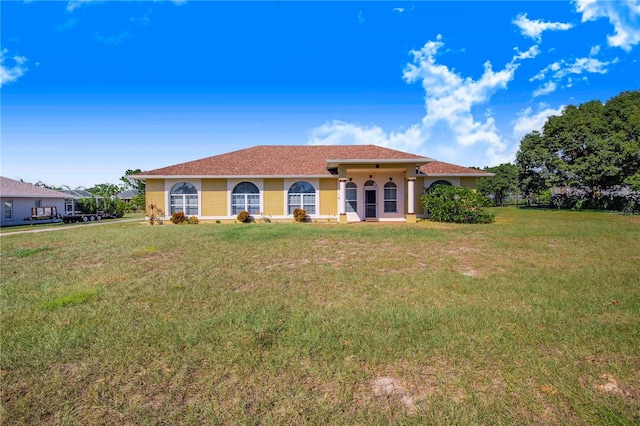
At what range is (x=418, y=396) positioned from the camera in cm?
286

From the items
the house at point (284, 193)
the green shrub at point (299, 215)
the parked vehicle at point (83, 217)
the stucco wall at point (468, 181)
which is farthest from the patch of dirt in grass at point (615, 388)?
the parked vehicle at point (83, 217)

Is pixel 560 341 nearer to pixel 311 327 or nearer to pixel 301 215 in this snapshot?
pixel 311 327

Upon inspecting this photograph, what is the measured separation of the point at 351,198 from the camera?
2025 cm

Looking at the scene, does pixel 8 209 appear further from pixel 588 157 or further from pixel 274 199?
pixel 588 157

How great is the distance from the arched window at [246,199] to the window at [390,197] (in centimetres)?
800

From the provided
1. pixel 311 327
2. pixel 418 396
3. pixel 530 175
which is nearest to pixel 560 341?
pixel 418 396

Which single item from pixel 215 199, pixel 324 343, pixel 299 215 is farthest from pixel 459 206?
pixel 324 343

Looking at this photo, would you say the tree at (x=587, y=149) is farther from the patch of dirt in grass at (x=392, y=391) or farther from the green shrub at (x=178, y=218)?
the green shrub at (x=178, y=218)

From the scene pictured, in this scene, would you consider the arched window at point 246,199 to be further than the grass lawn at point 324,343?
Yes

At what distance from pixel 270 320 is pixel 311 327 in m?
0.63

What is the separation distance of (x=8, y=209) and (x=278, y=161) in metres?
23.6

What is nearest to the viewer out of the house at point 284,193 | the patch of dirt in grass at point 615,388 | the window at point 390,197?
the patch of dirt in grass at point 615,388

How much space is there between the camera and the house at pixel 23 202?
2650cm

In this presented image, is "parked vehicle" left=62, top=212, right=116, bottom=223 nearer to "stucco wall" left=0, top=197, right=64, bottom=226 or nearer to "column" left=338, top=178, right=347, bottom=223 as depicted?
"stucco wall" left=0, top=197, right=64, bottom=226
